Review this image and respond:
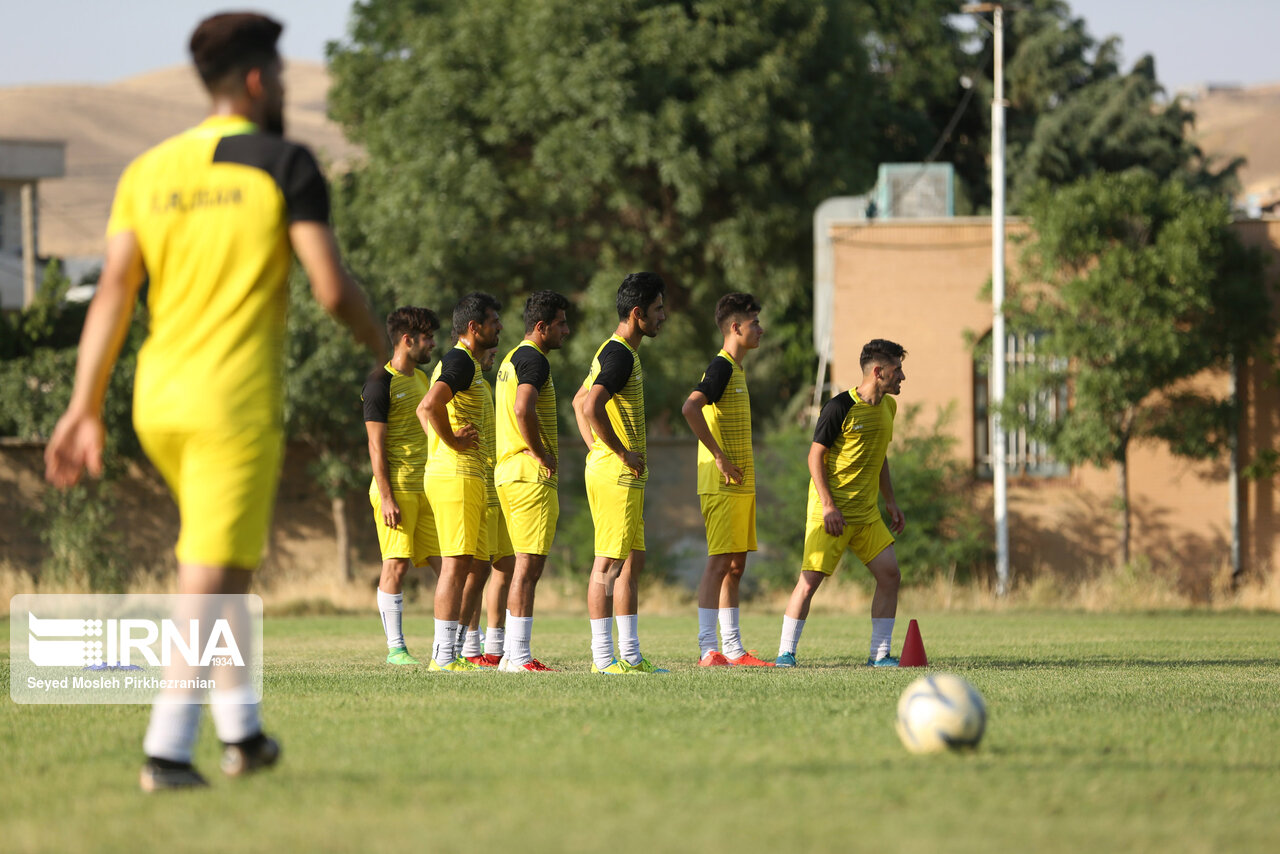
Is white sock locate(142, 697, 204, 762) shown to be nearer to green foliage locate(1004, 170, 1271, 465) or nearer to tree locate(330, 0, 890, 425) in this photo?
green foliage locate(1004, 170, 1271, 465)

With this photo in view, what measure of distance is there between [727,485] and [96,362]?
5937 millimetres

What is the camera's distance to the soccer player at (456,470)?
380 inches

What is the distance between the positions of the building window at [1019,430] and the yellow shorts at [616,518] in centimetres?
1391

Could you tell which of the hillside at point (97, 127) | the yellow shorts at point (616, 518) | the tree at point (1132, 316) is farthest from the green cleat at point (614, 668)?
the hillside at point (97, 127)

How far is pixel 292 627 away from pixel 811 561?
8861 millimetres

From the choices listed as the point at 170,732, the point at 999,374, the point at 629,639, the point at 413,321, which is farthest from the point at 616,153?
the point at 170,732

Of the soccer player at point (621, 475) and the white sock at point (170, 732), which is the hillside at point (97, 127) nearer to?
the soccer player at point (621, 475)

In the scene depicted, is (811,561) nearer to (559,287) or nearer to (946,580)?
(946,580)

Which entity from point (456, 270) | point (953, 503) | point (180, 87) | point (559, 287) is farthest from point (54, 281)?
point (180, 87)

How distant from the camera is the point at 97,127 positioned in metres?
147

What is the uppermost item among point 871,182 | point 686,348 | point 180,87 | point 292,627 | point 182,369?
point 180,87

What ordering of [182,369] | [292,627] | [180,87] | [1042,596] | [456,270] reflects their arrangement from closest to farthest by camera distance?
[182,369] < [292,627] < [1042,596] < [456,270] < [180,87]

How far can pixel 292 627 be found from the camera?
56.9 feet

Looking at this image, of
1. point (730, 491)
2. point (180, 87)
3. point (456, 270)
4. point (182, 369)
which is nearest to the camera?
point (182, 369)
